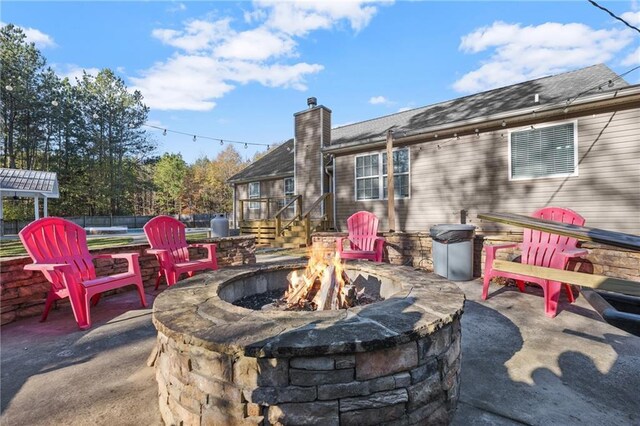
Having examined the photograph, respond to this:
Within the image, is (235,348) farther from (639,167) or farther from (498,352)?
(639,167)

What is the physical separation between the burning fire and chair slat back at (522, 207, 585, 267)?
2.80m

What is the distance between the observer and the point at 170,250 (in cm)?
405

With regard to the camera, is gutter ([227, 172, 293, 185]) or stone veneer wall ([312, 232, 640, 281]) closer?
stone veneer wall ([312, 232, 640, 281])

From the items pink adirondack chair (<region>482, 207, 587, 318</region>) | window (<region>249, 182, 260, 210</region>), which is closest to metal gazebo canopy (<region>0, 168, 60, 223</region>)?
window (<region>249, 182, 260, 210</region>)

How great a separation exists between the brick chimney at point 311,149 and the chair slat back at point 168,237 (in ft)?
20.6

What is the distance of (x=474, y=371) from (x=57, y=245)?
13.4ft

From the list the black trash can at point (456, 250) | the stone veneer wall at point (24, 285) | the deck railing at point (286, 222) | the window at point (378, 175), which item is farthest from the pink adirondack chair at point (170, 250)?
the window at point (378, 175)

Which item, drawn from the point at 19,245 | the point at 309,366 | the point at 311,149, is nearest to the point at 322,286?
the point at 309,366

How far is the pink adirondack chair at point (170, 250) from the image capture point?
373 centimetres

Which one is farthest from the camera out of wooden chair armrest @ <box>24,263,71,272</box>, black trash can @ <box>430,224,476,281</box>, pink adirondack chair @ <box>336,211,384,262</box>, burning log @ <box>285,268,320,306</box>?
pink adirondack chair @ <box>336,211,384,262</box>

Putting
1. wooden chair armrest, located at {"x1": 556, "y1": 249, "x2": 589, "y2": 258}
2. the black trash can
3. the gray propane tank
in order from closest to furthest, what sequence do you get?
wooden chair armrest, located at {"x1": 556, "y1": 249, "x2": 589, "y2": 258}, the black trash can, the gray propane tank

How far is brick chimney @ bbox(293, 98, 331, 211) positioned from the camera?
10.1 m

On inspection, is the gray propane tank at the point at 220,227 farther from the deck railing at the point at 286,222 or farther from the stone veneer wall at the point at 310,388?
the stone veneer wall at the point at 310,388

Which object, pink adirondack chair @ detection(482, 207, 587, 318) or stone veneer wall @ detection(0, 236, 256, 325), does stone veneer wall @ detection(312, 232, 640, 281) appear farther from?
stone veneer wall @ detection(0, 236, 256, 325)
